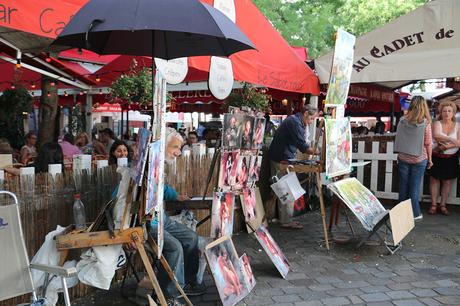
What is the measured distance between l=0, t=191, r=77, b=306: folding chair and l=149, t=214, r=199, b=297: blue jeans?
856mm

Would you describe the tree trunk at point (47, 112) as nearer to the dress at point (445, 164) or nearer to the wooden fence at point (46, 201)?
the wooden fence at point (46, 201)

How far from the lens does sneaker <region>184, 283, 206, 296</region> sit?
389 centimetres

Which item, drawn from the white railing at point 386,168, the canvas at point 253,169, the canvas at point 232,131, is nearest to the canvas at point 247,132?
the canvas at point 232,131

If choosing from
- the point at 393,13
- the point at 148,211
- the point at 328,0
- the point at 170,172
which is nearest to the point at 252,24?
the point at 170,172

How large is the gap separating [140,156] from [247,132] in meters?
1.56

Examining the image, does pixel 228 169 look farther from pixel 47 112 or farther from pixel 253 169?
pixel 47 112

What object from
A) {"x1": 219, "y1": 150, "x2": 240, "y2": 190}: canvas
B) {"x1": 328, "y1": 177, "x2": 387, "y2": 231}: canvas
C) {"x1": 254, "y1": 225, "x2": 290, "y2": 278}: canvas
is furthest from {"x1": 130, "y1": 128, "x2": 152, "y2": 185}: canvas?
{"x1": 328, "y1": 177, "x2": 387, "y2": 231}: canvas

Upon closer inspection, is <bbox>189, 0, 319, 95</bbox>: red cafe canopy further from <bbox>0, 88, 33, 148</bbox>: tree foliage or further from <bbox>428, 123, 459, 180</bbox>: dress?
<bbox>0, 88, 33, 148</bbox>: tree foliage

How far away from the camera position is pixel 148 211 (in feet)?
9.66

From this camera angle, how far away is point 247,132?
13.9 ft

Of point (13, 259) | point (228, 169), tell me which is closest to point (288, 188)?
point (228, 169)

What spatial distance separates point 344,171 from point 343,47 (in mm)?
1429

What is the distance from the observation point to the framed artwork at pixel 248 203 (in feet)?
13.8

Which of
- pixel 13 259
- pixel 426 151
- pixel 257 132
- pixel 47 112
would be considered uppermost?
pixel 47 112
